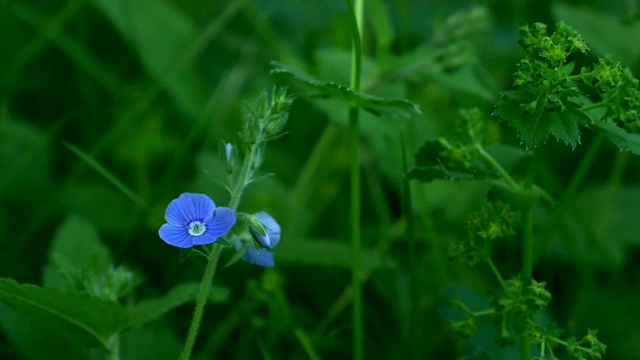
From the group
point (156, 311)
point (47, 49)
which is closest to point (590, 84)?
point (156, 311)

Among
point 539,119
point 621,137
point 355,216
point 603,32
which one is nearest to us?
point 539,119

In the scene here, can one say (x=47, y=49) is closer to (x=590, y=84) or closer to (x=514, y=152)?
(x=514, y=152)

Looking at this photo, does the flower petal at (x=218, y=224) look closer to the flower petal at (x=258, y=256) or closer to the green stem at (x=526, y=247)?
the flower petal at (x=258, y=256)

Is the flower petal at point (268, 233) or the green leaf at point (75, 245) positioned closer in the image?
the flower petal at point (268, 233)

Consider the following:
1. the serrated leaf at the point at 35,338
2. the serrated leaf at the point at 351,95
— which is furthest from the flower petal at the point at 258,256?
the serrated leaf at the point at 35,338

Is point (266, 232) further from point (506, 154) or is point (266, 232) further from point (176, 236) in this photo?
point (506, 154)

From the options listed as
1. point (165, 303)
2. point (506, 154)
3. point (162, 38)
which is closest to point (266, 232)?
point (165, 303)

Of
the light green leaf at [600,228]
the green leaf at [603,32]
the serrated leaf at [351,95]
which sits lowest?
the serrated leaf at [351,95]
